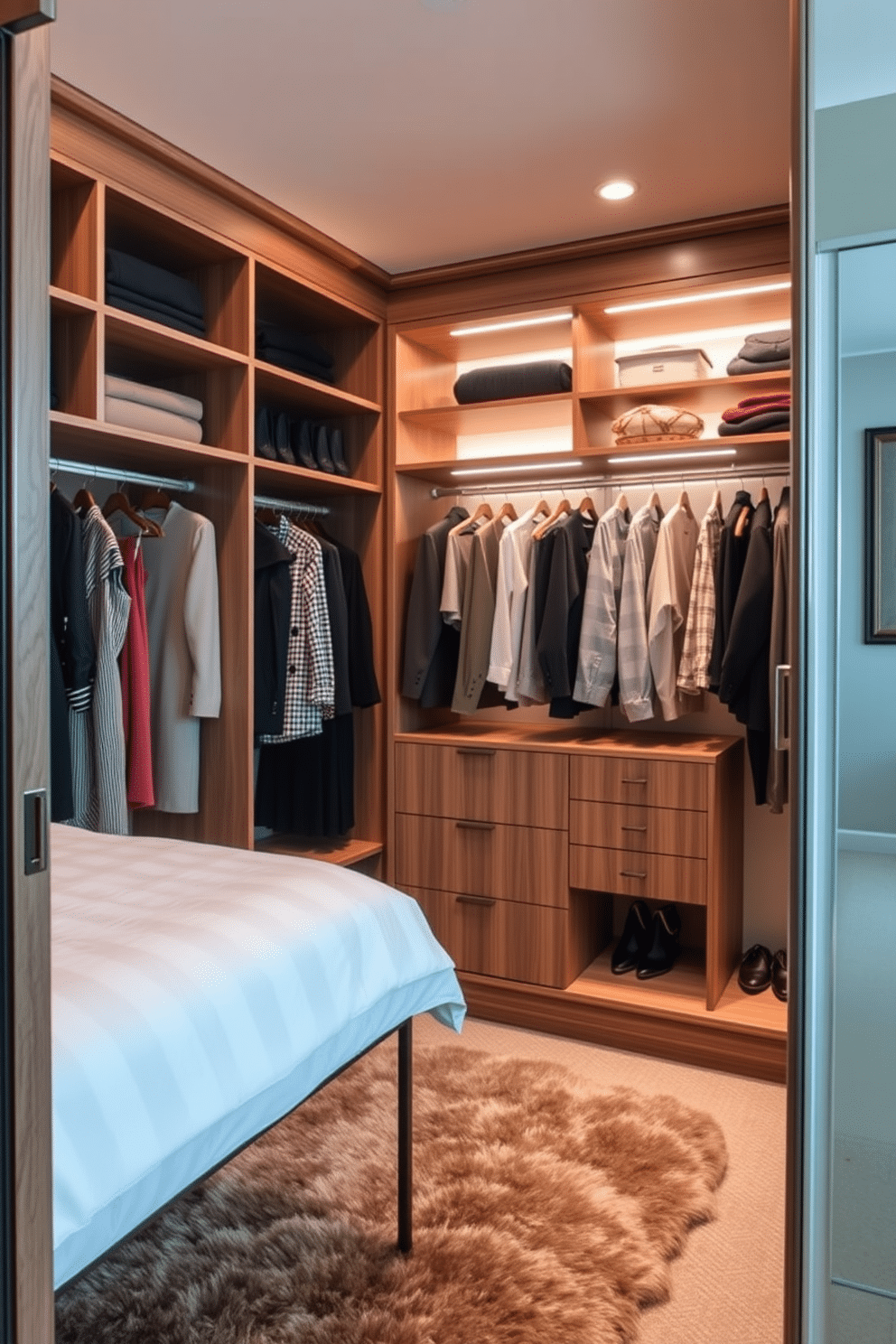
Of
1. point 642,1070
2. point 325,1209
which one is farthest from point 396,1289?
point 642,1070

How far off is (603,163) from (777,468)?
1.21 metres

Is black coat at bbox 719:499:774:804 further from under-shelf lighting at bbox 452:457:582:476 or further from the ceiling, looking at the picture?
the ceiling

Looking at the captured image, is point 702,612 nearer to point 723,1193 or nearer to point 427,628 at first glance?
point 427,628

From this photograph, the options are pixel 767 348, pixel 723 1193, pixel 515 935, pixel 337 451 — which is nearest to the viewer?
pixel 723 1193

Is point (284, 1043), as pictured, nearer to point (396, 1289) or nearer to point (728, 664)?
point (396, 1289)

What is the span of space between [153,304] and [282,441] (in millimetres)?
701

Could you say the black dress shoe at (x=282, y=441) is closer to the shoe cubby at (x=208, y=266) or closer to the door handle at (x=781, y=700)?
the shoe cubby at (x=208, y=266)

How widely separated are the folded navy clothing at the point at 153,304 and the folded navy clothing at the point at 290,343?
0.26 m

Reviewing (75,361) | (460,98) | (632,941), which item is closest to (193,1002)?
(75,361)

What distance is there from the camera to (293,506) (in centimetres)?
382

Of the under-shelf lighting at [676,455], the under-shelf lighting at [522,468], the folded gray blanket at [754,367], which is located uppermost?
the folded gray blanket at [754,367]

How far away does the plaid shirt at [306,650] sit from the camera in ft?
11.3

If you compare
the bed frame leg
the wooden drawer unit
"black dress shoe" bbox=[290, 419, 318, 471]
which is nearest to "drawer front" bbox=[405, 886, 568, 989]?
the wooden drawer unit

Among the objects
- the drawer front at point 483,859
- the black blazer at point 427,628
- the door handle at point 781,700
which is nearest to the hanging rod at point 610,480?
the black blazer at point 427,628
